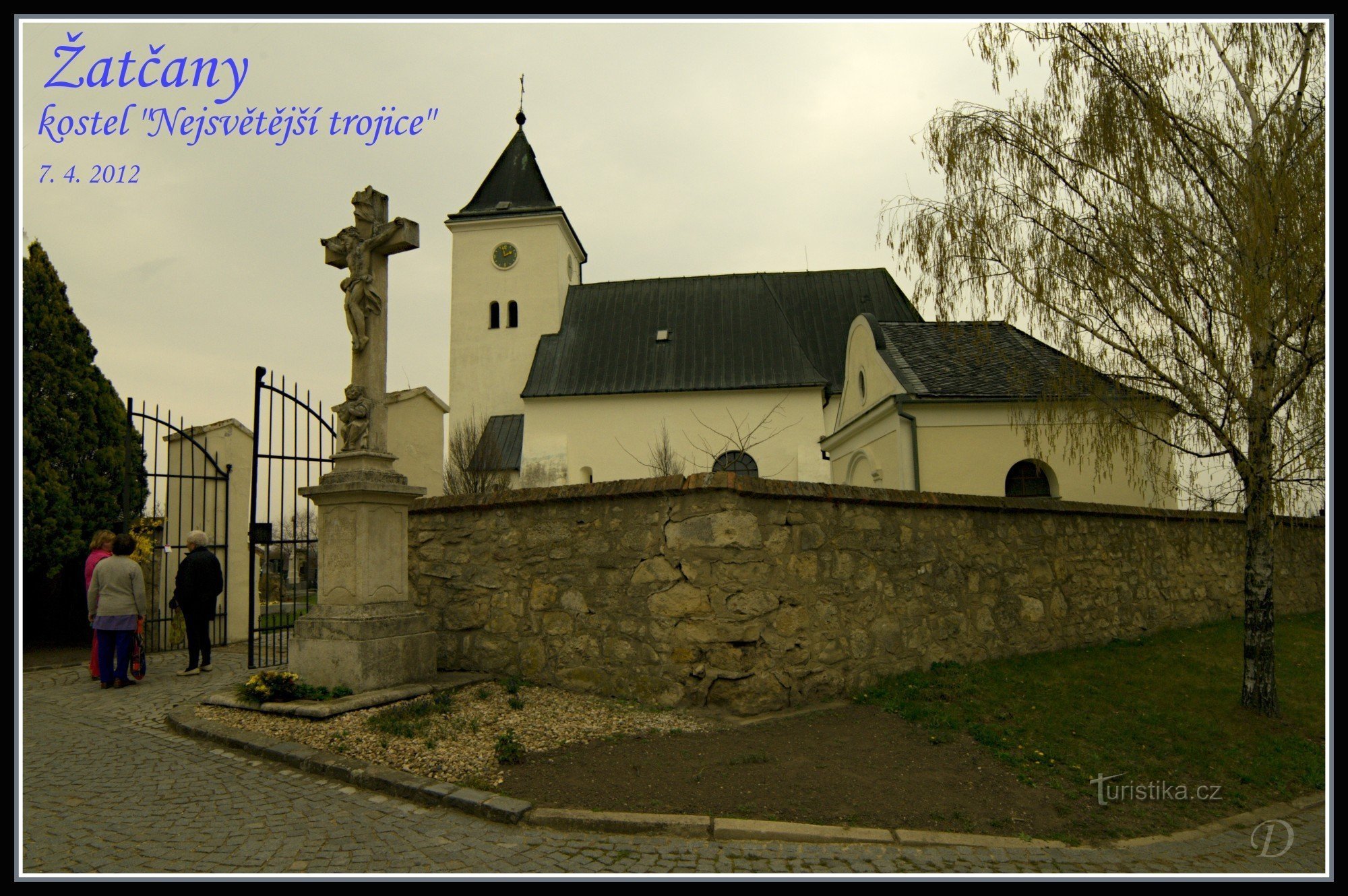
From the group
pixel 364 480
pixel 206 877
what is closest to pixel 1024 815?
pixel 206 877

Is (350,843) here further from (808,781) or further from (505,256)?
(505,256)

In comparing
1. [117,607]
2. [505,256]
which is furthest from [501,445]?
[117,607]

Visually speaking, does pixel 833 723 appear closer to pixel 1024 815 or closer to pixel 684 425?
pixel 1024 815

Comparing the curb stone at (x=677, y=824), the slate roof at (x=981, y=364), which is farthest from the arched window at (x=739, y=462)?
the curb stone at (x=677, y=824)

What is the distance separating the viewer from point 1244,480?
280 inches

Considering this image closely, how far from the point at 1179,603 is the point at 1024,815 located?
698 cm

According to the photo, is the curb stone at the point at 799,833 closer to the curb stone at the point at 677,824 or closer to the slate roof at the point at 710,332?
the curb stone at the point at 677,824

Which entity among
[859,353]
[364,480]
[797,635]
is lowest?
[797,635]

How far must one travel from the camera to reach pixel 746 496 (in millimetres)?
6605

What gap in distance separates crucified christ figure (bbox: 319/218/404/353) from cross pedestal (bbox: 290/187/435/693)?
64mm

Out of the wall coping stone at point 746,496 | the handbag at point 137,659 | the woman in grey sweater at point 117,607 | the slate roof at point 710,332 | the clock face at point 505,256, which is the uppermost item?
the clock face at point 505,256

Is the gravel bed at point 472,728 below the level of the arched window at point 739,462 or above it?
below

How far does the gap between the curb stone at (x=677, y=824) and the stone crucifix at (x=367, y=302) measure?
3253 millimetres

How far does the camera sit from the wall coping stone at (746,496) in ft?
21.8
